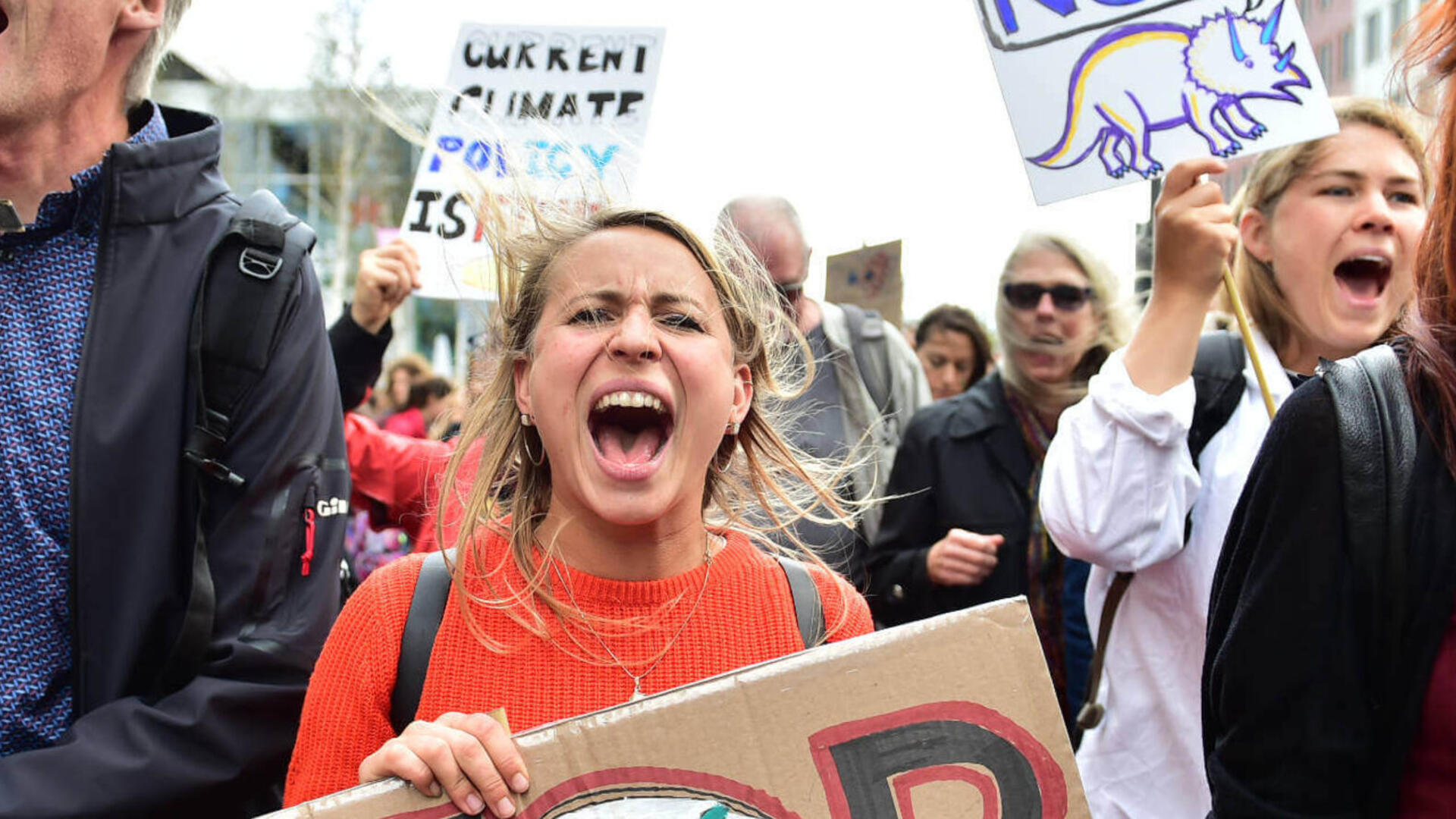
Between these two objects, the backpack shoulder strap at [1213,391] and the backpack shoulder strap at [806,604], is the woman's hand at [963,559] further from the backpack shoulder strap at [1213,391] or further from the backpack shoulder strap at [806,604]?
the backpack shoulder strap at [806,604]

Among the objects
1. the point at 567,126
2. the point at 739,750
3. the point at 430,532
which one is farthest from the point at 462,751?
the point at 567,126

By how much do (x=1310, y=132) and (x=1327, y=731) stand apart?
1431 millimetres

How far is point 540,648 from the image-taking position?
6.01 ft

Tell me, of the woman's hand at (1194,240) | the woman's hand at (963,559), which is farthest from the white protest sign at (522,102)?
the woman's hand at (1194,240)

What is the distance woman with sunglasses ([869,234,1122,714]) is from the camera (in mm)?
3354

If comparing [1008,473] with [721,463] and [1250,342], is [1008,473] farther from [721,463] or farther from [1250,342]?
[721,463]

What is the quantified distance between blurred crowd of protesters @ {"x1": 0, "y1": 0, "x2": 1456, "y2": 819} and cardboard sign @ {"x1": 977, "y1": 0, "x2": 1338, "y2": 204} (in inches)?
4.2

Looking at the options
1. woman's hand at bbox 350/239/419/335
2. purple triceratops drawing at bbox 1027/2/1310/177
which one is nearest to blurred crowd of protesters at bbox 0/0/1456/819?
purple triceratops drawing at bbox 1027/2/1310/177

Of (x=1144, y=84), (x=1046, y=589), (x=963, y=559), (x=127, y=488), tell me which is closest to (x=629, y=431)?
(x=127, y=488)

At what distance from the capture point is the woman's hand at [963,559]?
10.9ft

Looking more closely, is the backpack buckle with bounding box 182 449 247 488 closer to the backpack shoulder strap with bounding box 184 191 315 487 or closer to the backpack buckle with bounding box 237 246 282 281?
the backpack shoulder strap with bounding box 184 191 315 487

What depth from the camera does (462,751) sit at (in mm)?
1407

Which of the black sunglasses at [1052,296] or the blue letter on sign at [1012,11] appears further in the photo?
the black sunglasses at [1052,296]

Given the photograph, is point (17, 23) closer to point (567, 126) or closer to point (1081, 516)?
point (1081, 516)
